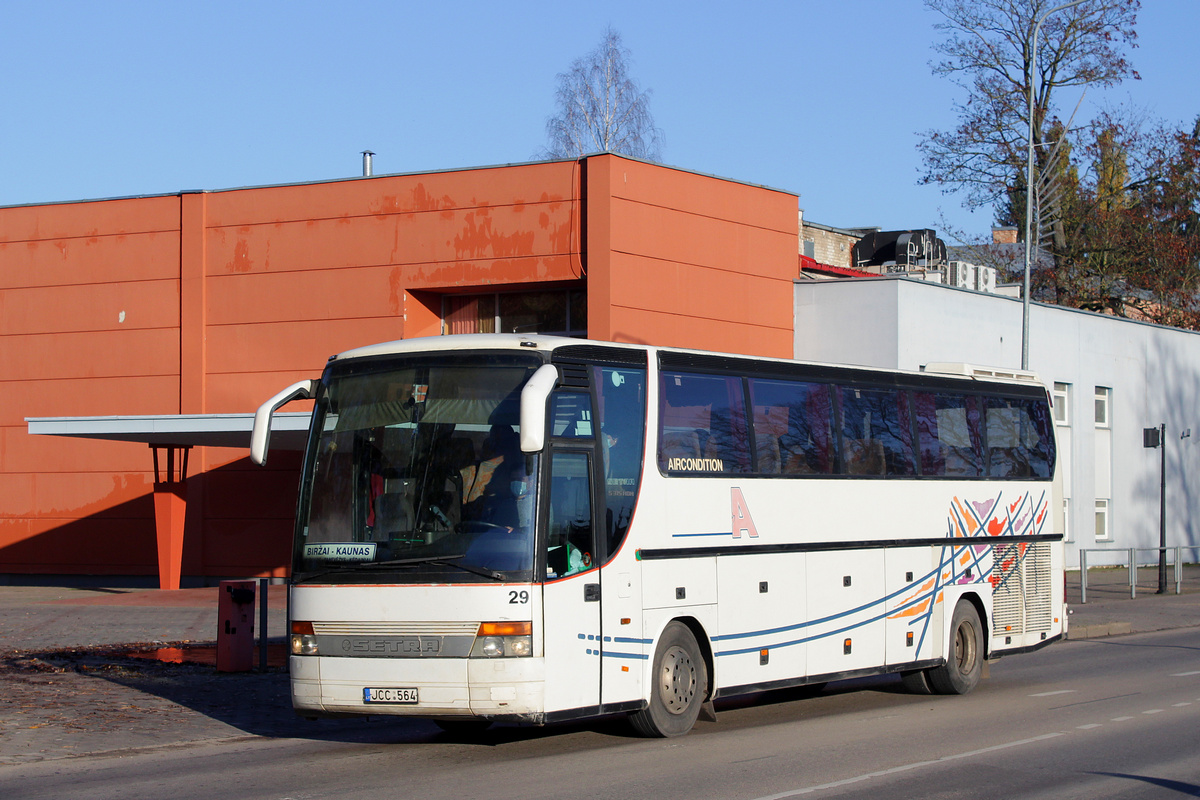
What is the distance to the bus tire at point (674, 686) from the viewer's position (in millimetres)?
10766

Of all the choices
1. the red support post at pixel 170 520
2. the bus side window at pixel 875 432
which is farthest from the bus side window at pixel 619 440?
the red support post at pixel 170 520

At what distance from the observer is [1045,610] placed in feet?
51.5

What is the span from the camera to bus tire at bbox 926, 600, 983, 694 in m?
14.4

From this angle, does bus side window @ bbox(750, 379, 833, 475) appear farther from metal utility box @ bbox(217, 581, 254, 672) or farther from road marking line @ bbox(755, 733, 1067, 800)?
metal utility box @ bbox(217, 581, 254, 672)

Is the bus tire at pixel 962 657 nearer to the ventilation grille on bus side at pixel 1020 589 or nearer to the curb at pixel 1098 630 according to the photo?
the ventilation grille on bus side at pixel 1020 589

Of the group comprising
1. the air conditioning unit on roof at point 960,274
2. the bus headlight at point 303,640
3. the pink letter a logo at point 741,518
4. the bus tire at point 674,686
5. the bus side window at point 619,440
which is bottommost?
the bus tire at point 674,686

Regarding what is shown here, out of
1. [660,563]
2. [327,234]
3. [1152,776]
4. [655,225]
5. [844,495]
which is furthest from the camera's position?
[327,234]

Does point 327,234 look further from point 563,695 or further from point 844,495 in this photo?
point 563,695

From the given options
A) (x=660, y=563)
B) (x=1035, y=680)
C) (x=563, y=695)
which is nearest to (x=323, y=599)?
(x=563, y=695)

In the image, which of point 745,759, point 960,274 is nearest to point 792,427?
point 745,759

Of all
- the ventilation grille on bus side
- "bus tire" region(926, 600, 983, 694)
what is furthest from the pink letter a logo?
the ventilation grille on bus side

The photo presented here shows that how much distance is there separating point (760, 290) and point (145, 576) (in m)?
15.9

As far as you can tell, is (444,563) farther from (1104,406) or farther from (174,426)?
(1104,406)

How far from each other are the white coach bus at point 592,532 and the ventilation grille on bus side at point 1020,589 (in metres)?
1.47
